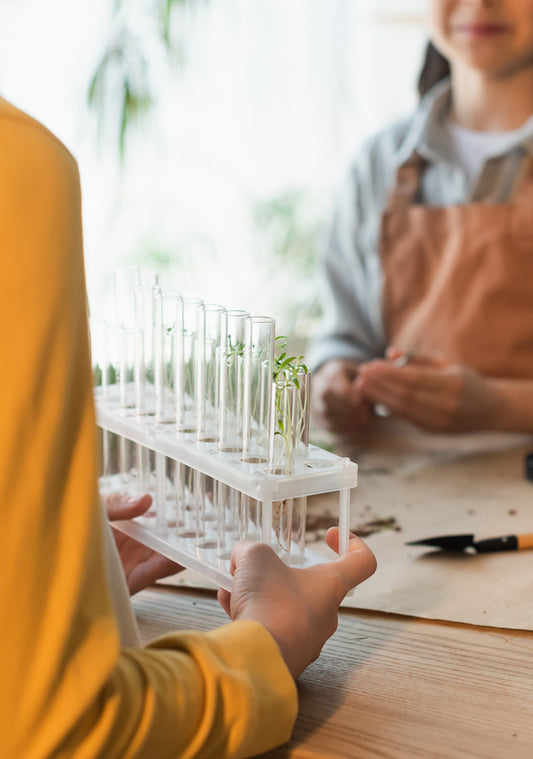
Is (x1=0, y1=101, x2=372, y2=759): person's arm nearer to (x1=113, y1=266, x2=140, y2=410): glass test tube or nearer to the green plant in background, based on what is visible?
(x1=113, y1=266, x2=140, y2=410): glass test tube

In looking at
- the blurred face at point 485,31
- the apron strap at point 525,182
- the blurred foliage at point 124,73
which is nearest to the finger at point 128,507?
the apron strap at point 525,182

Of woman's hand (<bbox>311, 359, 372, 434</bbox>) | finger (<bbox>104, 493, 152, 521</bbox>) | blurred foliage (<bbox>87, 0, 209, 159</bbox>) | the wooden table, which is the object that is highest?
blurred foliage (<bbox>87, 0, 209, 159</bbox>)

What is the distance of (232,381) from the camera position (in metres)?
0.66

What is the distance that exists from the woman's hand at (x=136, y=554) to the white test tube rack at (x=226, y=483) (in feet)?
0.05

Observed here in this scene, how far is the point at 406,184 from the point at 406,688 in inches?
39.2

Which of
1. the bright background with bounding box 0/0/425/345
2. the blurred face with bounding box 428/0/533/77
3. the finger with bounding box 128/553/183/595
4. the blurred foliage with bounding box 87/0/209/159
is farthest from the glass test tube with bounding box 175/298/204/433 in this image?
the bright background with bounding box 0/0/425/345

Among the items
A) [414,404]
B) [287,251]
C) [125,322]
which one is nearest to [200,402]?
[125,322]

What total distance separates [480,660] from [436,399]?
587 mm

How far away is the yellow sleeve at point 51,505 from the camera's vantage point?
367 mm

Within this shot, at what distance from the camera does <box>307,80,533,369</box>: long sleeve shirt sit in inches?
52.8

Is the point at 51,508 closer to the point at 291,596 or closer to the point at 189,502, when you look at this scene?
the point at 291,596

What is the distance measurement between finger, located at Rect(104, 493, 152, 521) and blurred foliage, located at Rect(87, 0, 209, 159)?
1.21m

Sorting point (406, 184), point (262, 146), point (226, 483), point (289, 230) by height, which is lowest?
point (226, 483)

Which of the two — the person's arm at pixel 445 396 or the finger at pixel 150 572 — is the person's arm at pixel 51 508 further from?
the person's arm at pixel 445 396
